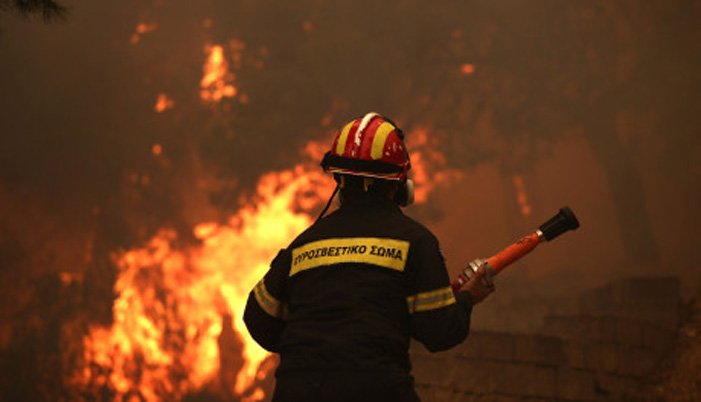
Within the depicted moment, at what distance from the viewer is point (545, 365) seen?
815cm

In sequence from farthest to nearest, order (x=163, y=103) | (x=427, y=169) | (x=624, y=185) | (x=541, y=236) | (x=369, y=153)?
(x=163, y=103), (x=427, y=169), (x=624, y=185), (x=541, y=236), (x=369, y=153)

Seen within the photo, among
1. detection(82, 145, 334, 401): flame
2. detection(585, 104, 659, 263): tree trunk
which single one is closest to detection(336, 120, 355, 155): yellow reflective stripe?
detection(82, 145, 334, 401): flame

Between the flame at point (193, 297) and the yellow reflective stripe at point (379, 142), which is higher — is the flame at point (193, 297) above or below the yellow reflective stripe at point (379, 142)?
above

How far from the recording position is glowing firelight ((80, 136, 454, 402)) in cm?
1397

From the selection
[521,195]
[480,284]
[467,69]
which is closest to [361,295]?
[480,284]

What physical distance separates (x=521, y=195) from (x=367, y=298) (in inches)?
515

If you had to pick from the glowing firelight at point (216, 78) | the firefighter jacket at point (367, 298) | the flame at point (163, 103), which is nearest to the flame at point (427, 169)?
the glowing firelight at point (216, 78)

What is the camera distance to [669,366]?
891 centimetres

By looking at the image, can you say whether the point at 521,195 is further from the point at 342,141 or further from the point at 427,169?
the point at 342,141

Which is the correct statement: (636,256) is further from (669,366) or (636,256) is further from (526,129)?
(669,366)

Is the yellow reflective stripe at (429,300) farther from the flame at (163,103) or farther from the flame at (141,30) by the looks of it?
the flame at (141,30)

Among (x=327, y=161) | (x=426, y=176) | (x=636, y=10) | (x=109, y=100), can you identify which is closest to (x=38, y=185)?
(x=109, y=100)

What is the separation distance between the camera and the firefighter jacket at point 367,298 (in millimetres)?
2859

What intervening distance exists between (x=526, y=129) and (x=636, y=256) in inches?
121
